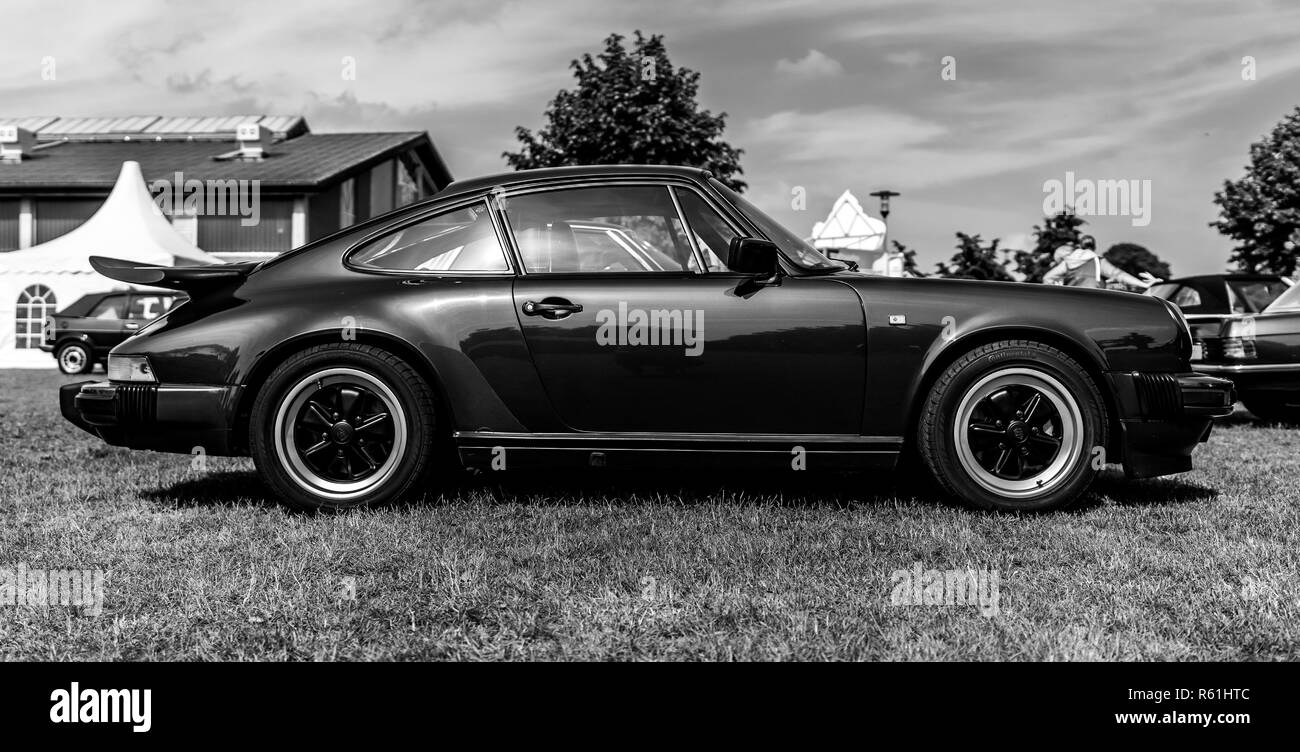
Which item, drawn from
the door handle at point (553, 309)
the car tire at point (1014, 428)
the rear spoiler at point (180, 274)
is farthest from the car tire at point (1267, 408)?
the rear spoiler at point (180, 274)

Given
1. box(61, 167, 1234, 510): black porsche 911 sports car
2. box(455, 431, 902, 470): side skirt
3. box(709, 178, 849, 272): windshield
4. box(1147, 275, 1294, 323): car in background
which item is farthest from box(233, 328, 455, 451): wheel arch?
box(1147, 275, 1294, 323): car in background

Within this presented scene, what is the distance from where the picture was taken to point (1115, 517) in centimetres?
402

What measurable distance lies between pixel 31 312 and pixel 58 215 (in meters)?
6.33

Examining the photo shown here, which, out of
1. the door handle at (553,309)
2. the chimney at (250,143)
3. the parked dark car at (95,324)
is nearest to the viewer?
the door handle at (553,309)

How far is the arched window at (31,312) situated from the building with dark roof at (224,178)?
3.48m

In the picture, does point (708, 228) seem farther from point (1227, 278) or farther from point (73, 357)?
point (73, 357)

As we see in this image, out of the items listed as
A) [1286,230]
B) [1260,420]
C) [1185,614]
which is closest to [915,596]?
[1185,614]

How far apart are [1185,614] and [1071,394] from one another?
4.58 feet

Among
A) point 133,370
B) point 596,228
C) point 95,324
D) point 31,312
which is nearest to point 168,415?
point 133,370

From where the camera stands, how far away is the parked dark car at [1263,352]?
26.1ft

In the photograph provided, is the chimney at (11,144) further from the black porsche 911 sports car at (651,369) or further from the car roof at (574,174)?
the car roof at (574,174)

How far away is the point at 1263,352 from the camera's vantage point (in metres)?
8.03

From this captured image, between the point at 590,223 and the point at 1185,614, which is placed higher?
the point at 590,223
